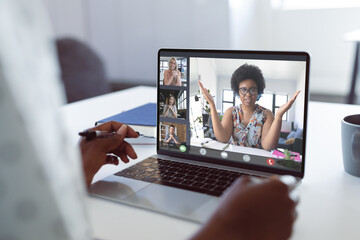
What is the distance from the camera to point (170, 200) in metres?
0.72

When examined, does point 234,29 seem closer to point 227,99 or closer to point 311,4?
point 311,4

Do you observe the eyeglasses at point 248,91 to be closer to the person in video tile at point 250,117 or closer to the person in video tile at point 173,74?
the person in video tile at point 250,117

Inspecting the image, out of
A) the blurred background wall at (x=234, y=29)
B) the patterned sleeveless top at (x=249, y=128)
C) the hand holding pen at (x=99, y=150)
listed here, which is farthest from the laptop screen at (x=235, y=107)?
the blurred background wall at (x=234, y=29)

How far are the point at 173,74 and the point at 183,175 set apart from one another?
0.25 meters

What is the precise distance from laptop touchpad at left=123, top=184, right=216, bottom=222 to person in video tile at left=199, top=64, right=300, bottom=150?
194 mm

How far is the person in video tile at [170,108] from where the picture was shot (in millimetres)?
951

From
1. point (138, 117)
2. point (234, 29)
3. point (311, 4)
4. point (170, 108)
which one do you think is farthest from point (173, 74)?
point (311, 4)

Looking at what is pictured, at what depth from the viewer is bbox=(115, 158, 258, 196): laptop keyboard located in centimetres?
76

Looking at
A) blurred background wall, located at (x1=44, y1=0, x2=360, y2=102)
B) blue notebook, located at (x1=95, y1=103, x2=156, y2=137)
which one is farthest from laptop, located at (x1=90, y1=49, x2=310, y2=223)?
blurred background wall, located at (x1=44, y1=0, x2=360, y2=102)

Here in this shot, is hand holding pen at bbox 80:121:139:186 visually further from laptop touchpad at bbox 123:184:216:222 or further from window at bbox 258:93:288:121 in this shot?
window at bbox 258:93:288:121

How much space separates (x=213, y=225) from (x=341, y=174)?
49 cm

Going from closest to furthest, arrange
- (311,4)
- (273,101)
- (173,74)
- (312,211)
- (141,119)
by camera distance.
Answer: (312,211) < (273,101) < (173,74) < (141,119) < (311,4)

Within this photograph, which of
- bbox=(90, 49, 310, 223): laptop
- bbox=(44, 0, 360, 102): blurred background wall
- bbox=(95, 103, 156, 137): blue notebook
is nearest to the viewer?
bbox=(90, 49, 310, 223): laptop

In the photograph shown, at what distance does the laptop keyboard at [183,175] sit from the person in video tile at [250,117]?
0.27 ft
